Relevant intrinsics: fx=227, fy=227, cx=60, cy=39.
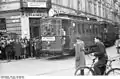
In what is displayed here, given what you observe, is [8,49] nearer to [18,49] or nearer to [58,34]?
[18,49]

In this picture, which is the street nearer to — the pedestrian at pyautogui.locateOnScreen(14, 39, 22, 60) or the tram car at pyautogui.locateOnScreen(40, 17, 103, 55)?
the tram car at pyautogui.locateOnScreen(40, 17, 103, 55)

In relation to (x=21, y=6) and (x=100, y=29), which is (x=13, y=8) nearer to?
(x=21, y=6)

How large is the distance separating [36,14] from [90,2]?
1935 centimetres

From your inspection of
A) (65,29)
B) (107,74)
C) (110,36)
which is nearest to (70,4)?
(110,36)

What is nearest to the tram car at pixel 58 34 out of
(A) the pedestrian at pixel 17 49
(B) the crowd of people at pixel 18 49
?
(B) the crowd of people at pixel 18 49

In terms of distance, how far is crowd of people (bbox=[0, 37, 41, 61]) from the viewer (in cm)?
1711

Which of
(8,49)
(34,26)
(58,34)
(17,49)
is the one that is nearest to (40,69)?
(58,34)

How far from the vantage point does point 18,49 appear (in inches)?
675

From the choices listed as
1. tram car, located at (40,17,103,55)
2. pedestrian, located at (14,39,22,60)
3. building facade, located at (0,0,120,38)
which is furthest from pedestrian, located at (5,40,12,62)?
building facade, located at (0,0,120,38)

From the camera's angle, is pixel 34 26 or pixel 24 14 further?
pixel 34 26

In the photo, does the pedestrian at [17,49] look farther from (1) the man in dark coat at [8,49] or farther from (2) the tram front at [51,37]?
(2) the tram front at [51,37]

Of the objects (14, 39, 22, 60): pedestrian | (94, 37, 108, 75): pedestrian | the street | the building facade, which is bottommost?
the street

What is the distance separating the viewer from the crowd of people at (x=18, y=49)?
56.1ft

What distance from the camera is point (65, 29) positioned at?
1741cm
